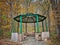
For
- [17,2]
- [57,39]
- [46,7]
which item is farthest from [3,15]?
[57,39]

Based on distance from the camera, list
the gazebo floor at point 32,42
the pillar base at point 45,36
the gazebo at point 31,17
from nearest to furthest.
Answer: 1. the gazebo floor at point 32,42
2. the pillar base at point 45,36
3. the gazebo at point 31,17

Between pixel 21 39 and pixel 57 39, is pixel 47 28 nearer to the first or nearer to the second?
pixel 57 39

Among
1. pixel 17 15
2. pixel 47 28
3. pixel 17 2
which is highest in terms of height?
pixel 17 2

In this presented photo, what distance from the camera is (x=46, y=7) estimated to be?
17.8 ft

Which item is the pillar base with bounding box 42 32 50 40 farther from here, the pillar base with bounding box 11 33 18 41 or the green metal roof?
the pillar base with bounding box 11 33 18 41

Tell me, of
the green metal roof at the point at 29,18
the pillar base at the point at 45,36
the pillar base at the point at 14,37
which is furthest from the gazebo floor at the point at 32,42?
the green metal roof at the point at 29,18

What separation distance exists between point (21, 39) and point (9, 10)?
0.96 m

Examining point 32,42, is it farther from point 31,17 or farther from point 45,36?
point 31,17

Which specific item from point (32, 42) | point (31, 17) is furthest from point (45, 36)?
point (31, 17)

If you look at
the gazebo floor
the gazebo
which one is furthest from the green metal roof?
the gazebo floor

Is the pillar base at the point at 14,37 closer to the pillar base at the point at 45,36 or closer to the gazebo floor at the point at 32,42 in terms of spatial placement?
the gazebo floor at the point at 32,42

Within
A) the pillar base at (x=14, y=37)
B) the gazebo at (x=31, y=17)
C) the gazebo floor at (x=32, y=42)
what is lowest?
the gazebo floor at (x=32, y=42)

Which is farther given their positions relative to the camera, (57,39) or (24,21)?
(24,21)

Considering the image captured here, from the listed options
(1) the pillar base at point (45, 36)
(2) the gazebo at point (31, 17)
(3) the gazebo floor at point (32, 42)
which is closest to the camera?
(3) the gazebo floor at point (32, 42)
